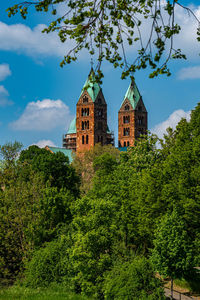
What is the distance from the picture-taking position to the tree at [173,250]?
72.7 feet

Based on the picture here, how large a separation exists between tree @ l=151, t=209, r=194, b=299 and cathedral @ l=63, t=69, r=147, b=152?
6836 centimetres

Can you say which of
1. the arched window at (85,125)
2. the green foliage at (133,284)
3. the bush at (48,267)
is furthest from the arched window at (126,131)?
the green foliage at (133,284)

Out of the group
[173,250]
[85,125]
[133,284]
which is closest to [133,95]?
[85,125]

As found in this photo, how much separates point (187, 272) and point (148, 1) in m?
19.2

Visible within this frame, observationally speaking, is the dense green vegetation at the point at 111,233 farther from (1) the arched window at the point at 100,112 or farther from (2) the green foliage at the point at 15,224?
(1) the arched window at the point at 100,112

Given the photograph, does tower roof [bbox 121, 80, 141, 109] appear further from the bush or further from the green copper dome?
the bush

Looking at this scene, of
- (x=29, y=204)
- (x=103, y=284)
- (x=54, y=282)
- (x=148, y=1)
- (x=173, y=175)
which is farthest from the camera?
(x=29, y=204)

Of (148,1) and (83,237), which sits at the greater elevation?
(148,1)

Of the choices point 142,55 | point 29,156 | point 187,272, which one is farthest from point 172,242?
point 29,156

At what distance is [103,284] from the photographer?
20.8 meters

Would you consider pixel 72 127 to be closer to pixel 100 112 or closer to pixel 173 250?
pixel 100 112

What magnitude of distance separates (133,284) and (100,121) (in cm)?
8329

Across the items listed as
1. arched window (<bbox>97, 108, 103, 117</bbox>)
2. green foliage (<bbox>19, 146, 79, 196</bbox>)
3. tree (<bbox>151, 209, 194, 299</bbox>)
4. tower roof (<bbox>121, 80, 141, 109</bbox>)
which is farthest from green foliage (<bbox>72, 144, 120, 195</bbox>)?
tree (<bbox>151, 209, 194, 299</bbox>)

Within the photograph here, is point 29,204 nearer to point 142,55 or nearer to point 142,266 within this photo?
point 142,266
